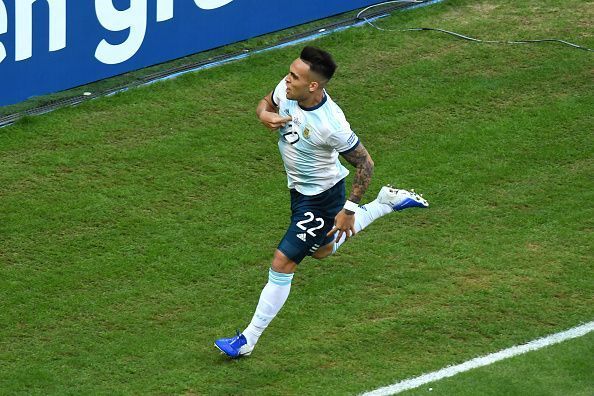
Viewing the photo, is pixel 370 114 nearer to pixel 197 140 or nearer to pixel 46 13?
pixel 197 140

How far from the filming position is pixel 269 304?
8.84 m

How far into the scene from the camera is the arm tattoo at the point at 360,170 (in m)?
8.75

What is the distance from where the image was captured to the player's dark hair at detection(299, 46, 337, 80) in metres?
8.68

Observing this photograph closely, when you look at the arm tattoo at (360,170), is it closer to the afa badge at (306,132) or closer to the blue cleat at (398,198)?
the afa badge at (306,132)

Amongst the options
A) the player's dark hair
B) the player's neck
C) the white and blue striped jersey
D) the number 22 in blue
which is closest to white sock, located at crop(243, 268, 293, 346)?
the number 22 in blue

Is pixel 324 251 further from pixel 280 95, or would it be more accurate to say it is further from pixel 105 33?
pixel 105 33

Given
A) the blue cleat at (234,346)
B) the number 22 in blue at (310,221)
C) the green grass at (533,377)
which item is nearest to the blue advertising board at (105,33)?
the number 22 in blue at (310,221)

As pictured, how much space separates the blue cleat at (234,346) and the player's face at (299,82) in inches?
67.1

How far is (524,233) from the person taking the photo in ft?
35.4

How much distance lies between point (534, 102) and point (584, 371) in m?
5.06

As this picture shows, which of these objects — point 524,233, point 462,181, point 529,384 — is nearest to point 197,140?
point 462,181

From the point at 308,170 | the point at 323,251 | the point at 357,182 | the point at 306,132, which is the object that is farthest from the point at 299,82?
the point at 323,251

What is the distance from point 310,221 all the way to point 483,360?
1.53m

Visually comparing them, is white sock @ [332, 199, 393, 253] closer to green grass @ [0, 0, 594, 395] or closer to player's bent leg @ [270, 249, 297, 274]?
green grass @ [0, 0, 594, 395]
